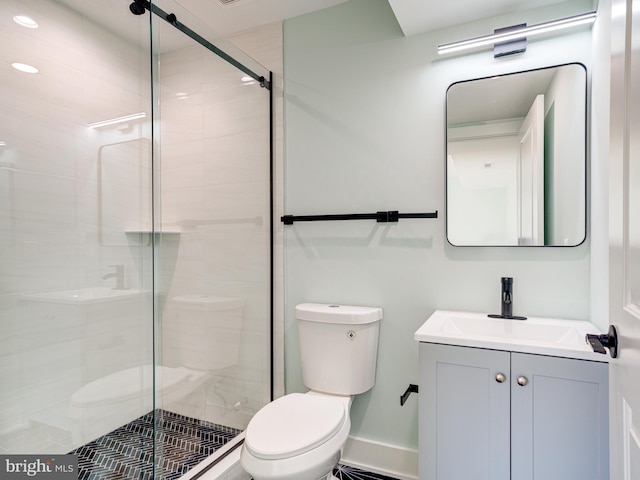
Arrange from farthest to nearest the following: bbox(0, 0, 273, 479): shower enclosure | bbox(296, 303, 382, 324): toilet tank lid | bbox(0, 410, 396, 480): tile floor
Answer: bbox(296, 303, 382, 324): toilet tank lid → bbox(0, 410, 396, 480): tile floor → bbox(0, 0, 273, 479): shower enclosure

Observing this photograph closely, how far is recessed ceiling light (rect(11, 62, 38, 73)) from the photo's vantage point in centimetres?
125

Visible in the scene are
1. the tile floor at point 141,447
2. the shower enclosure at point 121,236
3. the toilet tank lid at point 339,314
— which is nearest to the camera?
Result: the shower enclosure at point 121,236

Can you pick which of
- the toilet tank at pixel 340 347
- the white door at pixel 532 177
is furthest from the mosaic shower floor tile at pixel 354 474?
the white door at pixel 532 177

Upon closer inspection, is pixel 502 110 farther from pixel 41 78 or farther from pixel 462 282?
pixel 41 78

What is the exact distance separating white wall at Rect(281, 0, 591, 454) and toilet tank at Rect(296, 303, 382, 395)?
0.11m

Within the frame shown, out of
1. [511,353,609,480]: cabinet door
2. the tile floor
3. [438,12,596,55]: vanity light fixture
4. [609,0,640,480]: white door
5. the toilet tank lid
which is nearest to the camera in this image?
[609,0,640,480]: white door

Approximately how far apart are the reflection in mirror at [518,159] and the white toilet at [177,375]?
1.20 m

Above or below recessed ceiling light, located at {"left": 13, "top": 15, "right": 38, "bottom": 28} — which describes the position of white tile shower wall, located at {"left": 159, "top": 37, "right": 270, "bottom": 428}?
below

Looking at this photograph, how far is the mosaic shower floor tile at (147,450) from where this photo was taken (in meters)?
1.45

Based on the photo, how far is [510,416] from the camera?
130cm

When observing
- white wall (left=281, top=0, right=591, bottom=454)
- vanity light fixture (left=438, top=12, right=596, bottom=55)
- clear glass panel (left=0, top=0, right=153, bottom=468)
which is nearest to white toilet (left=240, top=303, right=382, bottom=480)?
white wall (left=281, top=0, right=591, bottom=454)

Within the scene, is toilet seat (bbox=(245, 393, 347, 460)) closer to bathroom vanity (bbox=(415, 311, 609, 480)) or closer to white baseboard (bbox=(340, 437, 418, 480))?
bathroom vanity (bbox=(415, 311, 609, 480))

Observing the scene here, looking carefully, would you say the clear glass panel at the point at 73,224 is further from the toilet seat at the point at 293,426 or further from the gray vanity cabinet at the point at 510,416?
the gray vanity cabinet at the point at 510,416

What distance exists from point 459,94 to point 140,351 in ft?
5.95
